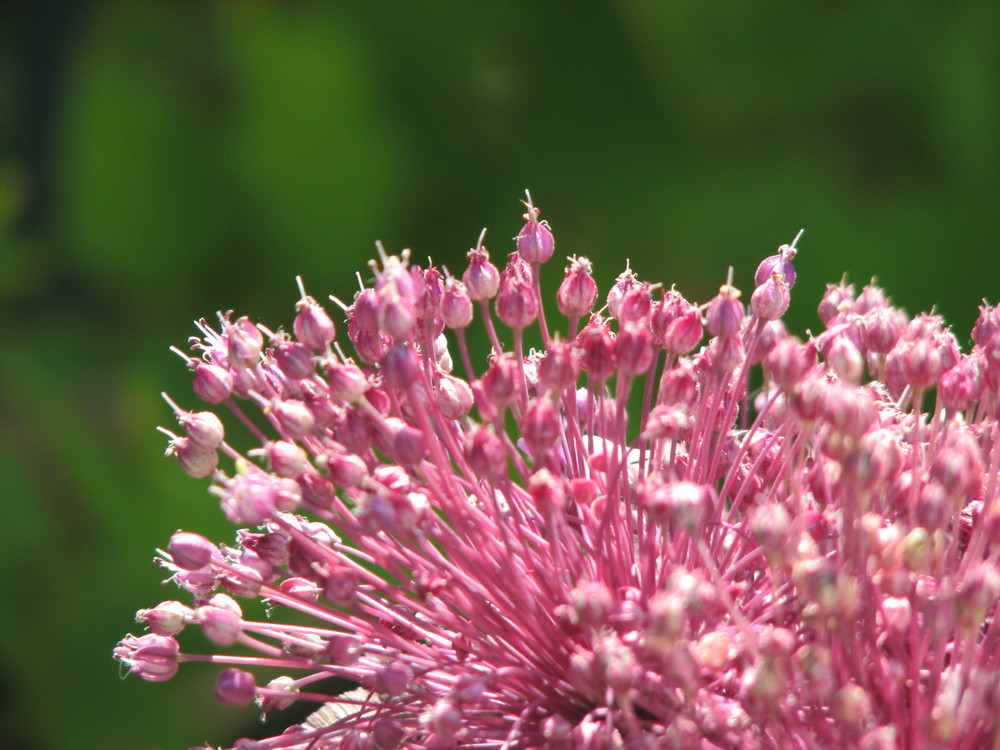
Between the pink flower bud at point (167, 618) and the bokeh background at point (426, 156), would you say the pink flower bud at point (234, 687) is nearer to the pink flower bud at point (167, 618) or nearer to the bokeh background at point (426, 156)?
the pink flower bud at point (167, 618)

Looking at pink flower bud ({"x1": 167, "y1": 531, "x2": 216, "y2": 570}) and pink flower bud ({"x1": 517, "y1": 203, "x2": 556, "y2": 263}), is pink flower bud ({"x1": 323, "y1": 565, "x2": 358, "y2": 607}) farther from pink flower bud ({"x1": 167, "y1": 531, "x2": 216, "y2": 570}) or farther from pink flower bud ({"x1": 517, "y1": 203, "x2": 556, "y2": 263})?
pink flower bud ({"x1": 517, "y1": 203, "x2": 556, "y2": 263})

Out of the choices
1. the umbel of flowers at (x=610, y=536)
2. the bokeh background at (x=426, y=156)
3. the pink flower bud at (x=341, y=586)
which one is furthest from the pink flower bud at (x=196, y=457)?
the bokeh background at (x=426, y=156)

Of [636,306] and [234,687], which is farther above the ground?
[636,306]

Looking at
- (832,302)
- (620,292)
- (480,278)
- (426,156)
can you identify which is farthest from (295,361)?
(426,156)

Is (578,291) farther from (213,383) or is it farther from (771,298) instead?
(213,383)

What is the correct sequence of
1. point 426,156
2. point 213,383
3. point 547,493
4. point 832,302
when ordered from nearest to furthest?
point 547,493
point 213,383
point 832,302
point 426,156

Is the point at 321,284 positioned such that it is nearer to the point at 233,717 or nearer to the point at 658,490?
the point at 233,717

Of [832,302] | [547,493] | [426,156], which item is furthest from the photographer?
[426,156]
